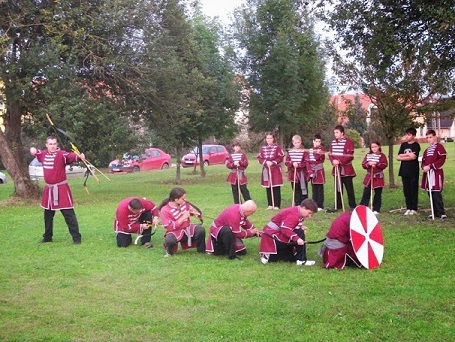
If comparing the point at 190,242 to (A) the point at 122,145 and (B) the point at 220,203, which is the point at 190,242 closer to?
(B) the point at 220,203

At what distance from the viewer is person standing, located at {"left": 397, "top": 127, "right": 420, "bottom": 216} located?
13.3 metres

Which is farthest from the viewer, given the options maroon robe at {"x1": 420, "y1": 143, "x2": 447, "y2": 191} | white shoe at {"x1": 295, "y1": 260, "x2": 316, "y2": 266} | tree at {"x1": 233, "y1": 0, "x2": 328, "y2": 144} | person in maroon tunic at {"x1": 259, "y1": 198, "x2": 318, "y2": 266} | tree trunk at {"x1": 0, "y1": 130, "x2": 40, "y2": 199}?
tree at {"x1": 233, "y1": 0, "x2": 328, "y2": 144}

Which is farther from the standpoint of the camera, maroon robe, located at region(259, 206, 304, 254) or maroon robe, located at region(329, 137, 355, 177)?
maroon robe, located at region(329, 137, 355, 177)

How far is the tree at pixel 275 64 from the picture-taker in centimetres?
2391

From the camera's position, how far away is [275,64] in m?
24.1

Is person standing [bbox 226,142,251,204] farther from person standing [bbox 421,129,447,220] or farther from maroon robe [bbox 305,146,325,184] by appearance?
person standing [bbox 421,129,447,220]

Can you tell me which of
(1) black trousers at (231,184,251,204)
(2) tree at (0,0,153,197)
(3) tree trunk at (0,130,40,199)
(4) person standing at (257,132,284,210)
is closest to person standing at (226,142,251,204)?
(1) black trousers at (231,184,251,204)

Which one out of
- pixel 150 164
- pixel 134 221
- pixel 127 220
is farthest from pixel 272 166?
pixel 150 164

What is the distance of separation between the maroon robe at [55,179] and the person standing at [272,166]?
18.4 ft

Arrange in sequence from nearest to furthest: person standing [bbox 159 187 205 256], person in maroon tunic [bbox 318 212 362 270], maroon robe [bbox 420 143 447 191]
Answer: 1. person in maroon tunic [bbox 318 212 362 270]
2. person standing [bbox 159 187 205 256]
3. maroon robe [bbox 420 143 447 191]

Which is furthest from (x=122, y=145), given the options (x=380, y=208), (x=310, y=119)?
(x=310, y=119)

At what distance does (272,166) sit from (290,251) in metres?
6.29

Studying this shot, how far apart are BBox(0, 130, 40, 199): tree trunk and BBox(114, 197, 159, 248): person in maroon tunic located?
9.04 meters

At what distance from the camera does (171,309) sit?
704cm
